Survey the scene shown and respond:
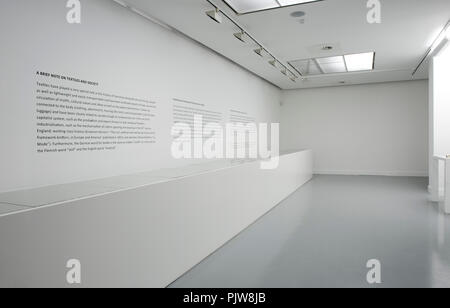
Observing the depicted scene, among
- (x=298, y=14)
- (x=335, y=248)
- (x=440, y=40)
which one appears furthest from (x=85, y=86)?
(x=440, y=40)

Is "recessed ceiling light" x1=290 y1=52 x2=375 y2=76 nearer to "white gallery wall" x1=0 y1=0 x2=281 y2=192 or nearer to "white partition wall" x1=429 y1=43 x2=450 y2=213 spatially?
"white partition wall" x1=429 y1=43 x2=450 y2=213

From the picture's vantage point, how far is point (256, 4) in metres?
3.99

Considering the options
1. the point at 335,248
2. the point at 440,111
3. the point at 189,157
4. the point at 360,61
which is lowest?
the point at 335,248

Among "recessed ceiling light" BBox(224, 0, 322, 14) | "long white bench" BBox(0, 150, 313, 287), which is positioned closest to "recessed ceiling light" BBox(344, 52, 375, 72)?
"recessed ceiling light" BBox(224, 0, 322, 14)

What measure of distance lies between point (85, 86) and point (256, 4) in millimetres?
2354

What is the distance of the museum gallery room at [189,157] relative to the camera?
210 cm

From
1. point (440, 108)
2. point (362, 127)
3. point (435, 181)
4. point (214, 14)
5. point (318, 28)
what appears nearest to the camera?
point (214, 14)

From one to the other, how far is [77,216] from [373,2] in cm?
412

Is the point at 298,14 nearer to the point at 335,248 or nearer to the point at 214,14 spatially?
the point at 214,14

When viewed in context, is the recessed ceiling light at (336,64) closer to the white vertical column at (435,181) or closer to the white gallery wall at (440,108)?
the white gallery wall at (440,108)

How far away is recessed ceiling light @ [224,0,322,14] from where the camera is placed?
389cm

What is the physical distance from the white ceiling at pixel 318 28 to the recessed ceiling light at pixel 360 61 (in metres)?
0.19

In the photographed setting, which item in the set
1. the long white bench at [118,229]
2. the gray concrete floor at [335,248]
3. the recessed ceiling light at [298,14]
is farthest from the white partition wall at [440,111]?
the long white bench at [118,229]

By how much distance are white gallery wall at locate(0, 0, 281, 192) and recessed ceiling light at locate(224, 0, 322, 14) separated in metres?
1.14
